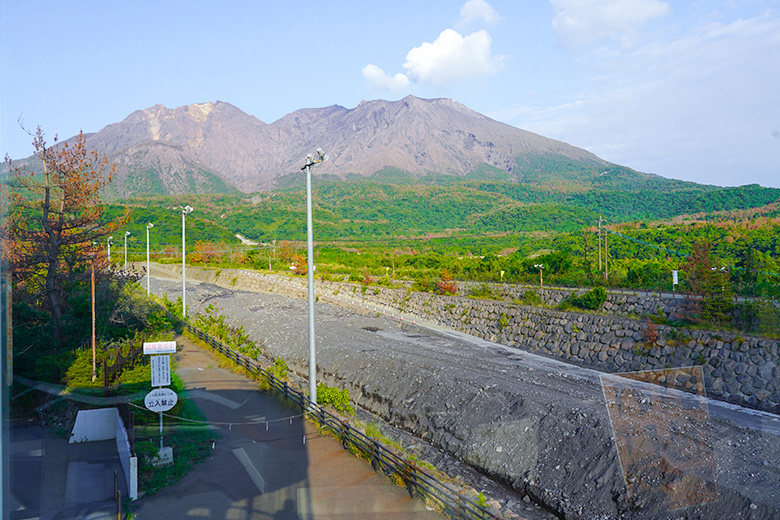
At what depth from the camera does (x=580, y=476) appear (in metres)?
9.55

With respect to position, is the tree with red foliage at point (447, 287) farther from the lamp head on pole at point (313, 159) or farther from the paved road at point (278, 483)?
the lamp head on pole at point (313, 159)

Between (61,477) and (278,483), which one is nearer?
(278,483)

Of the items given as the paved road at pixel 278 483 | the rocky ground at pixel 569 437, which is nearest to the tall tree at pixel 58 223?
the paved road at pixel 278 483

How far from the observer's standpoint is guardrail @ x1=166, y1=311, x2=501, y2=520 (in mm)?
7328

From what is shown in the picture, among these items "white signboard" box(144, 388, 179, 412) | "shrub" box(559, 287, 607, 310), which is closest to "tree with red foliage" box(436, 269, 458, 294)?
"shrub" box(559, 287, 607, 310)

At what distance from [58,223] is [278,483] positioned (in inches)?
466

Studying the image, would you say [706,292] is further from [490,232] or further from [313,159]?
[490,232]

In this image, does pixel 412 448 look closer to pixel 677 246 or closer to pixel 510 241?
pixel 677 246

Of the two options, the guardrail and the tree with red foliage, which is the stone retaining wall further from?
the guardrail

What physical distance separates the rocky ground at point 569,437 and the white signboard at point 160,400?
5724mm

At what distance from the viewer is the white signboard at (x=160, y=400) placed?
10.0m

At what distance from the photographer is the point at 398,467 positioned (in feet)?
28.0

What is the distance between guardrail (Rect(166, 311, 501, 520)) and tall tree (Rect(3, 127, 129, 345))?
25.9 feet

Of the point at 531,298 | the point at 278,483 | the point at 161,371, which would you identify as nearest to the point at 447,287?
the point at 531,298
